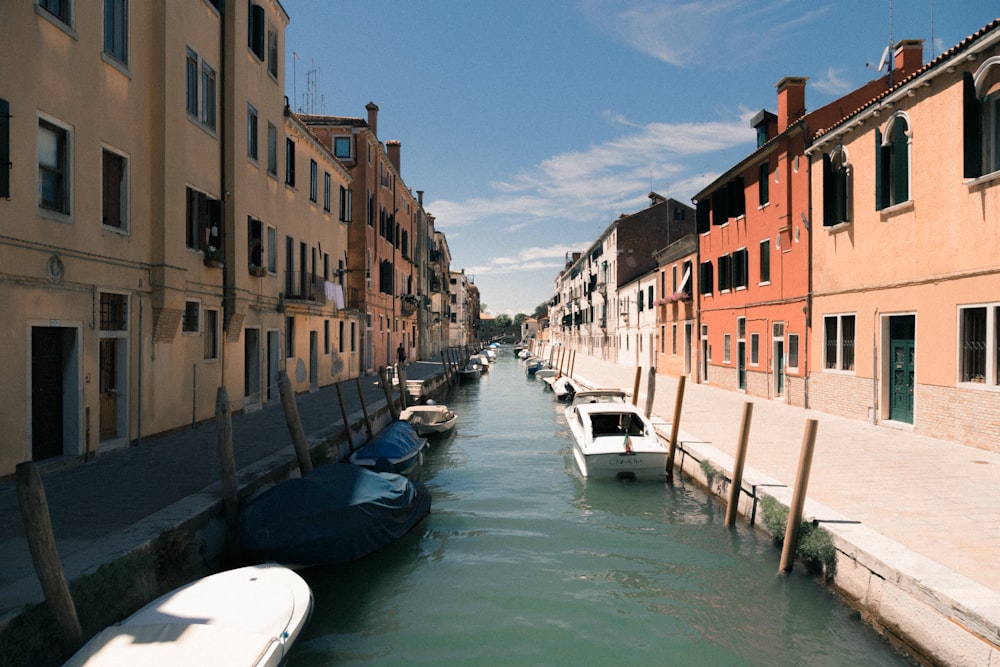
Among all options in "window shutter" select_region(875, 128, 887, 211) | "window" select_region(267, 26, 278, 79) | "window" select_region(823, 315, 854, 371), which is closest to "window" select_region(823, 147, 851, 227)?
"window shutter" select_region(875, 128, 887, 211)

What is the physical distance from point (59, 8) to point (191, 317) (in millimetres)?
5880

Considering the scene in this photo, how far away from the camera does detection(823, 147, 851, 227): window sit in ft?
49.0

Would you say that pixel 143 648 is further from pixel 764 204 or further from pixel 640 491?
pixel 764 204

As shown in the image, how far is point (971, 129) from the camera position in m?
10.5

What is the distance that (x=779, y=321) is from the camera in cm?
1881

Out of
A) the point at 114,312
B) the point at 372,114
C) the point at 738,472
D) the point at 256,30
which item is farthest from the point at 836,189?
the point at 372,114

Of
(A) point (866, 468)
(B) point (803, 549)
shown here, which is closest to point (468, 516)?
(B) point (803, 549)

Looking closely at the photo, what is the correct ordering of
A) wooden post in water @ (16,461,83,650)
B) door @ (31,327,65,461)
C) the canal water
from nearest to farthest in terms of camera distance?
1. wooden post in water @ (16,461,83,650)
2. the canal water
3. door @ (31,327,65,461)

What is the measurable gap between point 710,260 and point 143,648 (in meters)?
23.7

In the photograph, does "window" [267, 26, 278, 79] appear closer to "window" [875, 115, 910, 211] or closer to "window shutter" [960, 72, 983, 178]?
"window" [875, 115, 910, 211]

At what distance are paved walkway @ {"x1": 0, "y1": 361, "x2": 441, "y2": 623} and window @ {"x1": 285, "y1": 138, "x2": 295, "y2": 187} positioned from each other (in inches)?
330

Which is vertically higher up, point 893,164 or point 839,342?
point 893,164

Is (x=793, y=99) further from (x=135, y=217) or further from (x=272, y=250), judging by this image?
(x=135, y=217)

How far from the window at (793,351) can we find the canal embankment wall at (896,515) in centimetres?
417
